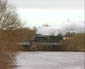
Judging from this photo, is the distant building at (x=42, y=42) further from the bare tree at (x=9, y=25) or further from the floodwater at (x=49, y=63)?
the bare tree at (x=9, y=25)

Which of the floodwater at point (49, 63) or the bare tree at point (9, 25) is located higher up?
the bare tree at point (9, 25)

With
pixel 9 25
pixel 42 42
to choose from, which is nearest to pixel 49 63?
pixel 9 25

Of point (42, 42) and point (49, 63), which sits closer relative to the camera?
point (49, 63)

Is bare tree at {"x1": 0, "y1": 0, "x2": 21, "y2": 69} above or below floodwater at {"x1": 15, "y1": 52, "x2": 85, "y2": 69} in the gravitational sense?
above

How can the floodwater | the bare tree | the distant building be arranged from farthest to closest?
the distant building, the floodwater, the bare tree

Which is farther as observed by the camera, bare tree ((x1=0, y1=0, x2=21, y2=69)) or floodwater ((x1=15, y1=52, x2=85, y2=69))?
floodwater ((x1=15, y1=52, x2=85, y2=69))

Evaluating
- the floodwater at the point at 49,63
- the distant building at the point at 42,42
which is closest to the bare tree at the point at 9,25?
the floodwater at the point at 49,63

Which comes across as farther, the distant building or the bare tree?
the distant building

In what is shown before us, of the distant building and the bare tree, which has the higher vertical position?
the bare tree

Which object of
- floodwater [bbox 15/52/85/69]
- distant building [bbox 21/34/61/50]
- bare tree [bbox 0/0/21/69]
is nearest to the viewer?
bare tree [bbox 0/0/21/69]

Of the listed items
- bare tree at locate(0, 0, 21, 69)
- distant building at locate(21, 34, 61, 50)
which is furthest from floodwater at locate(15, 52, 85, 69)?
distant building at locate(21, 34, 61, 50)

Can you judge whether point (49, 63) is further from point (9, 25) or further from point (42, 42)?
point (42, 42)

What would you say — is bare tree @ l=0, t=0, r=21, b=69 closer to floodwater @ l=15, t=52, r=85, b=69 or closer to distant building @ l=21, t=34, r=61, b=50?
floodwater @ l=15, t=52, r=85, b=69

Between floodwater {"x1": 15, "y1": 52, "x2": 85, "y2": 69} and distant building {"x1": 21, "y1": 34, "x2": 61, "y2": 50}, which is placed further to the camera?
distant building {"x1": 21, "y1": 34, "x2": 61, "y2": 50}
